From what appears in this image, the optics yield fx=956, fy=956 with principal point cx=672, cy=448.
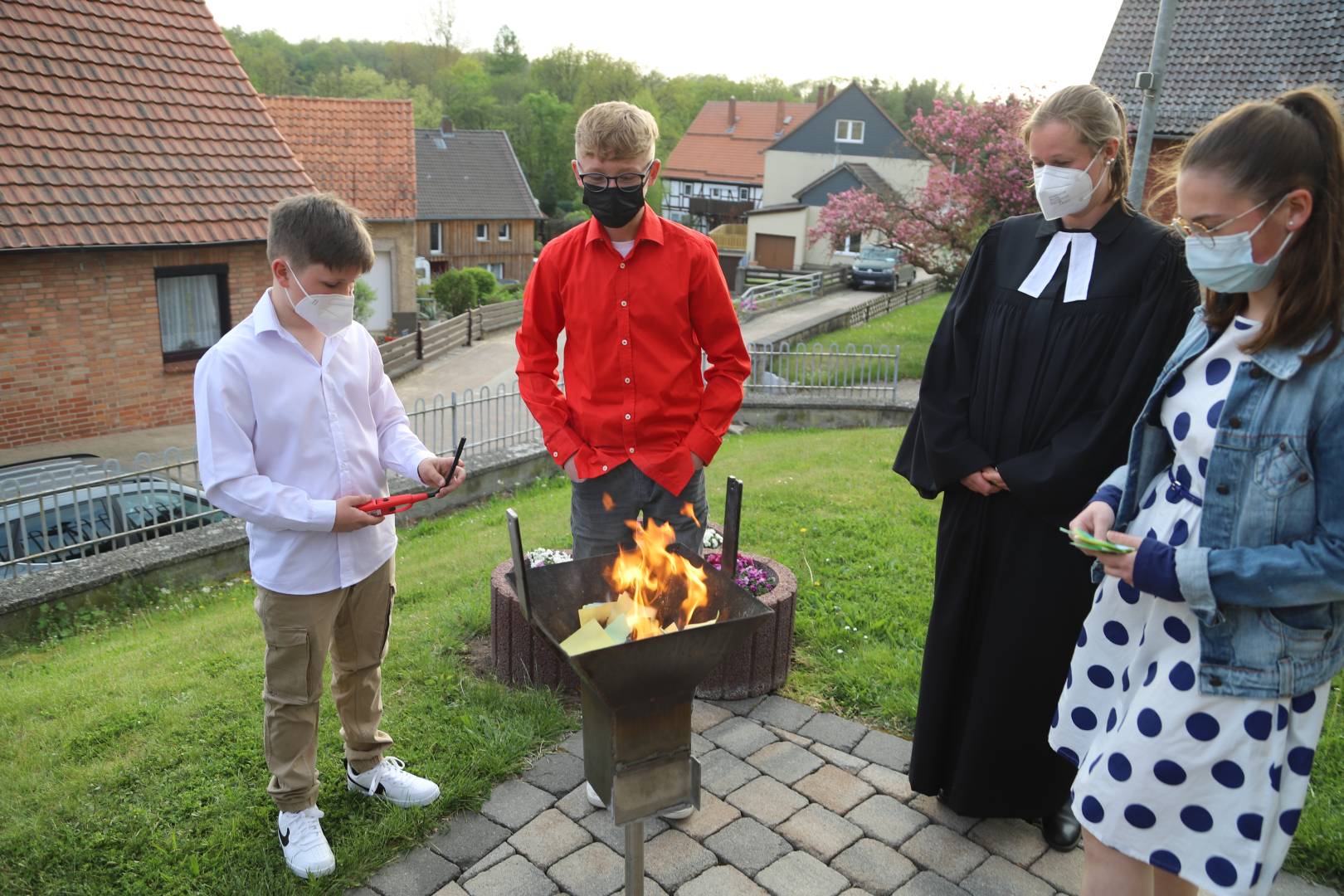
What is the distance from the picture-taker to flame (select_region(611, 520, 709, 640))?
10.1 ft

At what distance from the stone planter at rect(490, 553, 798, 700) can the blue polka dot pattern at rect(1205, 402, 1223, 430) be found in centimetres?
240

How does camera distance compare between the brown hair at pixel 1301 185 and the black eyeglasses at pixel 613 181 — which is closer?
the brown hair at pixel 1301 185

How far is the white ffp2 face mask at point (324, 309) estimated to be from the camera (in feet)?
10.4

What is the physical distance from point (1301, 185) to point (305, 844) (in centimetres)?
358

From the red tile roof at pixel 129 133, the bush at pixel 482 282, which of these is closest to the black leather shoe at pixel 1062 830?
the red tile roof at pixel 129 133

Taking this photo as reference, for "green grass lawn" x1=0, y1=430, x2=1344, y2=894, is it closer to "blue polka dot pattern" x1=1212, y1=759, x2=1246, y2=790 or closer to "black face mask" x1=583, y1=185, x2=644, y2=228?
"blue polka dot pattern" x1=1212, y1=759, x2=1246, y2=790

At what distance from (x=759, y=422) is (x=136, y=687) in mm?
10859

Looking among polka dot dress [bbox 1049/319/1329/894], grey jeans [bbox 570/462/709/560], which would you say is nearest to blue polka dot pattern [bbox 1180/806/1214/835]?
polka dot dress [bbox 1049/319/1329/894]

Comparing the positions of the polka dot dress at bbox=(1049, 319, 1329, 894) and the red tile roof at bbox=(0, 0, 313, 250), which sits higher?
the red tile roof at bbox=(0, 0, 313, 250)

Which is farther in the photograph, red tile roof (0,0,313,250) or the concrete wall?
the concrete wall

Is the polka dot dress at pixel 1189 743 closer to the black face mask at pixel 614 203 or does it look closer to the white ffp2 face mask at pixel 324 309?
the black face mask at pixel 614 203

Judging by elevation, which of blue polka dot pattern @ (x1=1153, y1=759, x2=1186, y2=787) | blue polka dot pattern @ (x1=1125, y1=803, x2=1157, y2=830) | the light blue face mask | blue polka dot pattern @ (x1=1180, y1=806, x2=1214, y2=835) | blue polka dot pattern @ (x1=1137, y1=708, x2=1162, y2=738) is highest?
the light blue face mask

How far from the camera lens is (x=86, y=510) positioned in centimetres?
779

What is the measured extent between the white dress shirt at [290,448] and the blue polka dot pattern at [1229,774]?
258 centimetres
